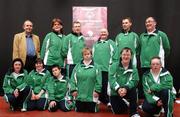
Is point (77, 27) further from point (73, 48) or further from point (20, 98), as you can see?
point (20, 98)

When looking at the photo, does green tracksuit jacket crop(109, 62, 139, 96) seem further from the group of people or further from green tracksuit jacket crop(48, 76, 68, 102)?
green tracksuit jacket crop(48, 76, 68, 102)

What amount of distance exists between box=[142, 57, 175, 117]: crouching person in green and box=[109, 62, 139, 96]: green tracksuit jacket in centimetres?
18

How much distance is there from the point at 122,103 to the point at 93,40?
5.93 feet

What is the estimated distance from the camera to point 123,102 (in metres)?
5.05

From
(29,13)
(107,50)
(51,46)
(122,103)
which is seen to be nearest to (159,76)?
(122,103)

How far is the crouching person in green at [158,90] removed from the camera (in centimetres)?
457

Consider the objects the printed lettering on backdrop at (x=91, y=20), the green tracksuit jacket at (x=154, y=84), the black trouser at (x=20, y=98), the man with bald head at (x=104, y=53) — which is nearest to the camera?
the green tracksuit jacket at (x=154, y=84)

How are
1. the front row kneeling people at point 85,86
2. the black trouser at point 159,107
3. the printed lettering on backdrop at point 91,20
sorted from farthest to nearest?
the printed lettering on backdrop at point 91,20, the front row kneeling people at point 85,86, the black trouser at point 159,107

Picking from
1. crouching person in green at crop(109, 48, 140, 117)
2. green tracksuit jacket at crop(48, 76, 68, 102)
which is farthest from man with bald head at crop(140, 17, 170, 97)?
green tracksuit jacket at crop(48, 76, 68, 102)

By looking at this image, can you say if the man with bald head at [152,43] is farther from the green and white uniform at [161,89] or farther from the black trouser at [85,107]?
the black trouser at [85,107]

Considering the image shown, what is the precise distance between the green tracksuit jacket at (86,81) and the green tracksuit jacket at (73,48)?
0.38m

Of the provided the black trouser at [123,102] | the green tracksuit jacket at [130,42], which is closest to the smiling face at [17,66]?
the black trouser at [123,102]

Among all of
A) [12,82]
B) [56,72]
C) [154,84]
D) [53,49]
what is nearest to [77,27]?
[53,49]

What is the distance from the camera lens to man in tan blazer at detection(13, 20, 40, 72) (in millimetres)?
5781
